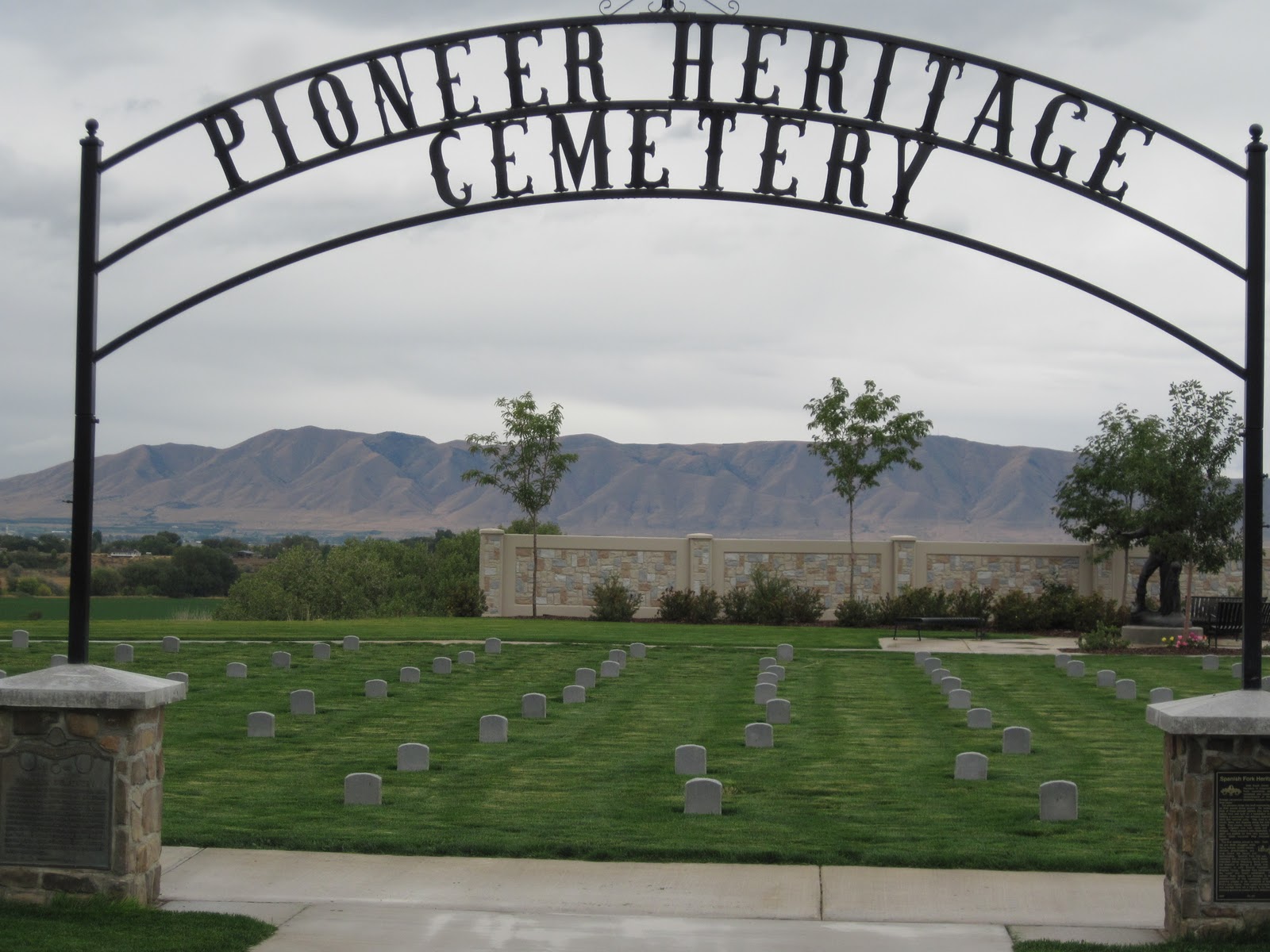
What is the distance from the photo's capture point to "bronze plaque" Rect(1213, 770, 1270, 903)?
7.76m

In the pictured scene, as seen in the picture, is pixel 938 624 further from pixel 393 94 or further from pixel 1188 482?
pixel 393 94

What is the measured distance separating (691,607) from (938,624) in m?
6.02

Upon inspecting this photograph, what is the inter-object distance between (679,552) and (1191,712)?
2840 centimetres

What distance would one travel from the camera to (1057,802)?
1071cm

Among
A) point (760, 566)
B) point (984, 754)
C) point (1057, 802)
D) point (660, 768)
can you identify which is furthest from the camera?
point (760, 566)

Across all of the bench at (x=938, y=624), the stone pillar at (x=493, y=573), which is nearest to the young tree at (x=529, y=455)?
the stone pillar at (x=493, y=573)

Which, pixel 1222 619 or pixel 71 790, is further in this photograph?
pixel 1222 619

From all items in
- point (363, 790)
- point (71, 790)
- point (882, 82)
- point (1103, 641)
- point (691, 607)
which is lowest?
point (363, 790)

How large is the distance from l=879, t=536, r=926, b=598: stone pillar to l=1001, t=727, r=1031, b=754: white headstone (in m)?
22.1

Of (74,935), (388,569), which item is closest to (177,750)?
(74,935)

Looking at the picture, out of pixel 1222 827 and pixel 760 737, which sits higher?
pixel 1222 827

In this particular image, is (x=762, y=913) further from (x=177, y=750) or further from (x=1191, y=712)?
(x=177, y=750)

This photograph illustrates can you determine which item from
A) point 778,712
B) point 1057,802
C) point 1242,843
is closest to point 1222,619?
point 778,712

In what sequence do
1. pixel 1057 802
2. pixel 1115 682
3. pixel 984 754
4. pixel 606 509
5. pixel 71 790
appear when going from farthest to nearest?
pixel 606 509 < pixel 1115 682 < pixel 984 754 < pixel 1057 802 < pixel 71 790
